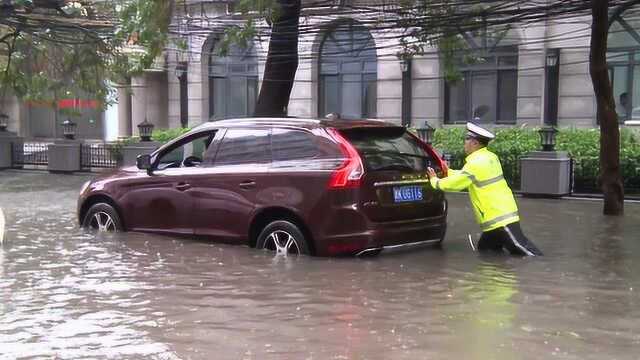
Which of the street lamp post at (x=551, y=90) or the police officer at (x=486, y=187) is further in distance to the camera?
the street lamp post at (x=551, y=90)

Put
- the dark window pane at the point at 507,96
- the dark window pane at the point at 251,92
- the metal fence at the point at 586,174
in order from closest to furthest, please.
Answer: the metal fence at the point at 586,174 < the dark window pane at the point at 507,96 < the dark window pane at the point at 251,92

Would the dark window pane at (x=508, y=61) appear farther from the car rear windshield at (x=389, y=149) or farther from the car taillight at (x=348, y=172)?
the car taillight at (x=348, y=172)

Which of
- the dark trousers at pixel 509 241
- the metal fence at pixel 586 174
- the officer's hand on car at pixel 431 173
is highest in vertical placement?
the officer's hand on car at pixel 431 173

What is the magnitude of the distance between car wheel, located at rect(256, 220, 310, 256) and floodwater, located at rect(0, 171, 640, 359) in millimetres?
107

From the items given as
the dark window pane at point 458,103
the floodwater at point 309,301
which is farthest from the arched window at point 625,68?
the floodwater at point 309,301

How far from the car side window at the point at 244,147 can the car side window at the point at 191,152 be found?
30 centimetres

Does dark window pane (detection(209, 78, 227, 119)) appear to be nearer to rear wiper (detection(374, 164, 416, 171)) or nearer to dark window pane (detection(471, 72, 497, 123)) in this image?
dark window pane (detection(471, 72, 497, 123))

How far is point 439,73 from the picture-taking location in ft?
75.7

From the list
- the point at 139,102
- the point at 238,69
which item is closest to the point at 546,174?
the point at 238,69

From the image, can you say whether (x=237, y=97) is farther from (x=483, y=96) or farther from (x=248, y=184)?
(x=248, y=184)

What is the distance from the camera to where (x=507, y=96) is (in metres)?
22.8

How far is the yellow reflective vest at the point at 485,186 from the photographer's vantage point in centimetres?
768

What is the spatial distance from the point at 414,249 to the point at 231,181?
7.01 feet

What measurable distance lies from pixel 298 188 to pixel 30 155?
57.8ft
